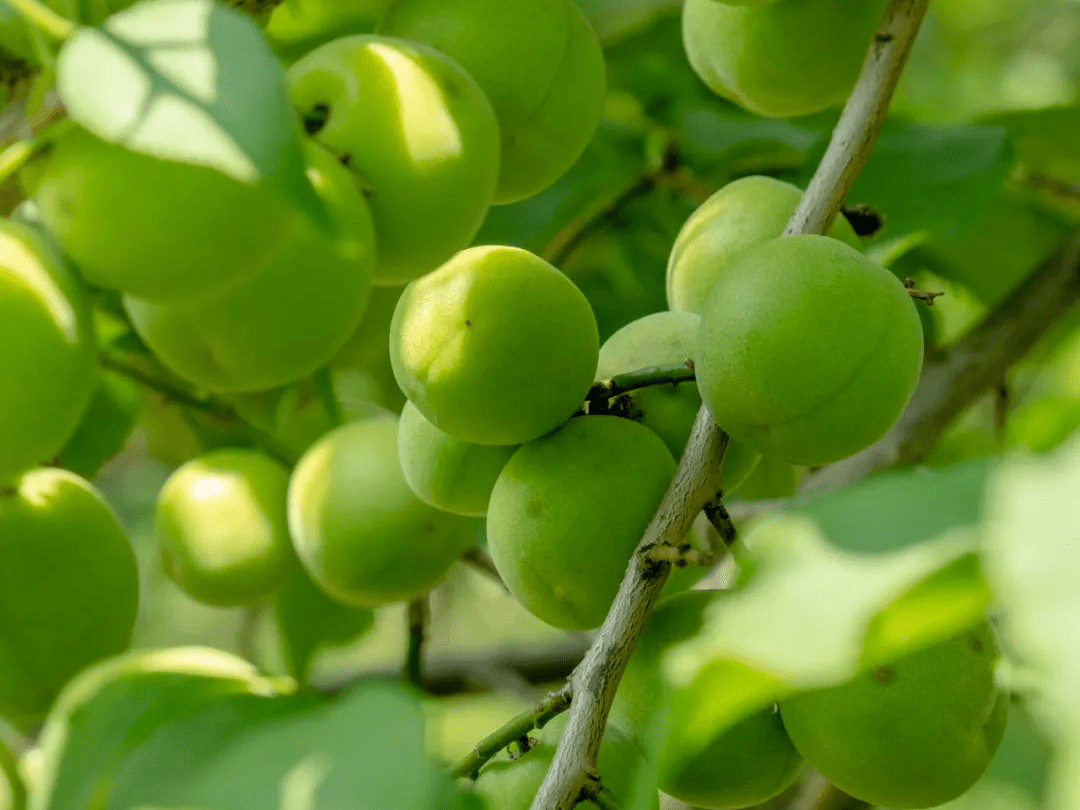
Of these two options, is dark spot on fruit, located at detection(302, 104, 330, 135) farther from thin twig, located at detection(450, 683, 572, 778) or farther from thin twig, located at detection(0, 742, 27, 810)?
thin twig, located at detection(0, 742, 27, 810)

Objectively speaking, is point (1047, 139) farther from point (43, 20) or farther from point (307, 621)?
point (43, 20)

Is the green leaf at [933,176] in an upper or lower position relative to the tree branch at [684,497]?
lower

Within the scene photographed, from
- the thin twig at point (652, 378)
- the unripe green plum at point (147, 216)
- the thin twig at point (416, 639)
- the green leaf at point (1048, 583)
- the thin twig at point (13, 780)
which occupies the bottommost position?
the thin twig at point (416, 639)

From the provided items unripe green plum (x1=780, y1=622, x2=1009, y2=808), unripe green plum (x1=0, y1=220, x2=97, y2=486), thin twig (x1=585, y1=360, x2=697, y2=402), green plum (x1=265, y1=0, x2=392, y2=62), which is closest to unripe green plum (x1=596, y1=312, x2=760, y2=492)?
thin twig (x1=585, y1=360, x2=697, y2=402)

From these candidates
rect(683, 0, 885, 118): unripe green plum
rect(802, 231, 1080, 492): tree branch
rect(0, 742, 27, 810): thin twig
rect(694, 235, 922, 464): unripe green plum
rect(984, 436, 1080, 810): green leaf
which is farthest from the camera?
rect(802, 231, 1080, 492): tree branch

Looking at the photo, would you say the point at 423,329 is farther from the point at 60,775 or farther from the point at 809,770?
the point at 809,770

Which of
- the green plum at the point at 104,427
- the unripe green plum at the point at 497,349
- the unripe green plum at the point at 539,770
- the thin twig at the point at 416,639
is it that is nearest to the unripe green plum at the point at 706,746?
the unripe green plum at the point at 539,770

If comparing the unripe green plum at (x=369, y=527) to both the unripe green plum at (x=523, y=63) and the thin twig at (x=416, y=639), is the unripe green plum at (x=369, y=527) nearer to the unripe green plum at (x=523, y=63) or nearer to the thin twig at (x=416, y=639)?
the thin twig at (x=416, y=639)
